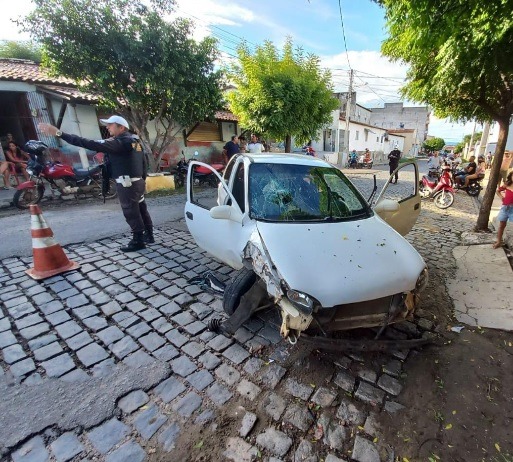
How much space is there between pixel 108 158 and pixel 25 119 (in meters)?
10.3

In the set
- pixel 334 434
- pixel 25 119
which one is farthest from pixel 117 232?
pixel 25 119

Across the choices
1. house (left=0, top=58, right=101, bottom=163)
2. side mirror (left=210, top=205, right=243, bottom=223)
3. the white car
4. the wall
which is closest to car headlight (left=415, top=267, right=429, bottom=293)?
the white car

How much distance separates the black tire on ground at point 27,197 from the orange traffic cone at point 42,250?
4.60 m

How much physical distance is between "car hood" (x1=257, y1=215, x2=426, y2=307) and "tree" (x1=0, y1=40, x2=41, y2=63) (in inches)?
1047

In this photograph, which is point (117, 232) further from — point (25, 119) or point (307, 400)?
point (25, 119)

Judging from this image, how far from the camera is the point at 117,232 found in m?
5.38

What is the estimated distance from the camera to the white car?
6.79 ft

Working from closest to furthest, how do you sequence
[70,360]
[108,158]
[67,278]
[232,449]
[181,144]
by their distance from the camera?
[232,449], [70,360], [67,278], [108,158], [181,144]

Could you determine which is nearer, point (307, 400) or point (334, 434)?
point (334, 434)

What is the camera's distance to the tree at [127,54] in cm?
767

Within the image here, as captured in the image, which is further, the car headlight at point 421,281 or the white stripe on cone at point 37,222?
the white stripe on cone at point 37,222

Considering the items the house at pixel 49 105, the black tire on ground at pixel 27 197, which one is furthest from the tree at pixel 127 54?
the black tire on ground at pixel 27 197

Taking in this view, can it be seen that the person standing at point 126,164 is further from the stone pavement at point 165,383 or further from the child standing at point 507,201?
the child standing at point 507,201

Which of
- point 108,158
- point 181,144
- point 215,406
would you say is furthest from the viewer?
point 181,144
